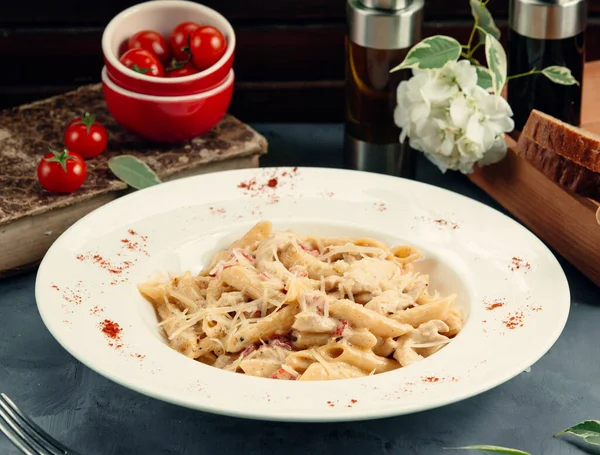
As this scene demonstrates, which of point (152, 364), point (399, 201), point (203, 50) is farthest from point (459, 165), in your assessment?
point (152, 364)

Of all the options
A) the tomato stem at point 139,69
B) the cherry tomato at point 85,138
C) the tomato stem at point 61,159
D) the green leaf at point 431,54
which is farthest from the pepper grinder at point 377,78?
the tomato stem at point 61,159

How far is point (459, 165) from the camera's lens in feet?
9.73

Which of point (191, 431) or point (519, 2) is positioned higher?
point (519, 2)

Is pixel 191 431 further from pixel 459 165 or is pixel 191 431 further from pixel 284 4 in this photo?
pixel 284 4

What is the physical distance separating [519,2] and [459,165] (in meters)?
0.49

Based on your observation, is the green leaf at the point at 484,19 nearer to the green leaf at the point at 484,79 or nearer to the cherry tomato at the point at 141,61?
the green leaf at the point at 484,79

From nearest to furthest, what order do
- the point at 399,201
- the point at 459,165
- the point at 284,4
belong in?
the point at 399,201 < the point at 459,165 < the point at 284,4

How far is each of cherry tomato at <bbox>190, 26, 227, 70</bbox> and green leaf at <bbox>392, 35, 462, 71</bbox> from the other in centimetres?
55

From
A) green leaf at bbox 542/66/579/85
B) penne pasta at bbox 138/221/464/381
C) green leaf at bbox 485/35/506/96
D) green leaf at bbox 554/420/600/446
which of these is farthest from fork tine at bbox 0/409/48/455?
green leaf at bbox 542/66/579/85

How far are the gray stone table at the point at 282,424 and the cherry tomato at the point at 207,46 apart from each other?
99cm

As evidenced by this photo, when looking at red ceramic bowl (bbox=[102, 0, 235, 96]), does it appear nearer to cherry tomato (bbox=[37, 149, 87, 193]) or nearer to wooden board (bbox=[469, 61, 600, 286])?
cherry tomato (bbox=[37, 149, 87, 193])

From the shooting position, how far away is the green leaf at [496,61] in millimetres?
2885

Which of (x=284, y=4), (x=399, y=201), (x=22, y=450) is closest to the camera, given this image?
(x=22, y=450)

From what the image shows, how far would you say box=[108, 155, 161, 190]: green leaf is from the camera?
2855mm
